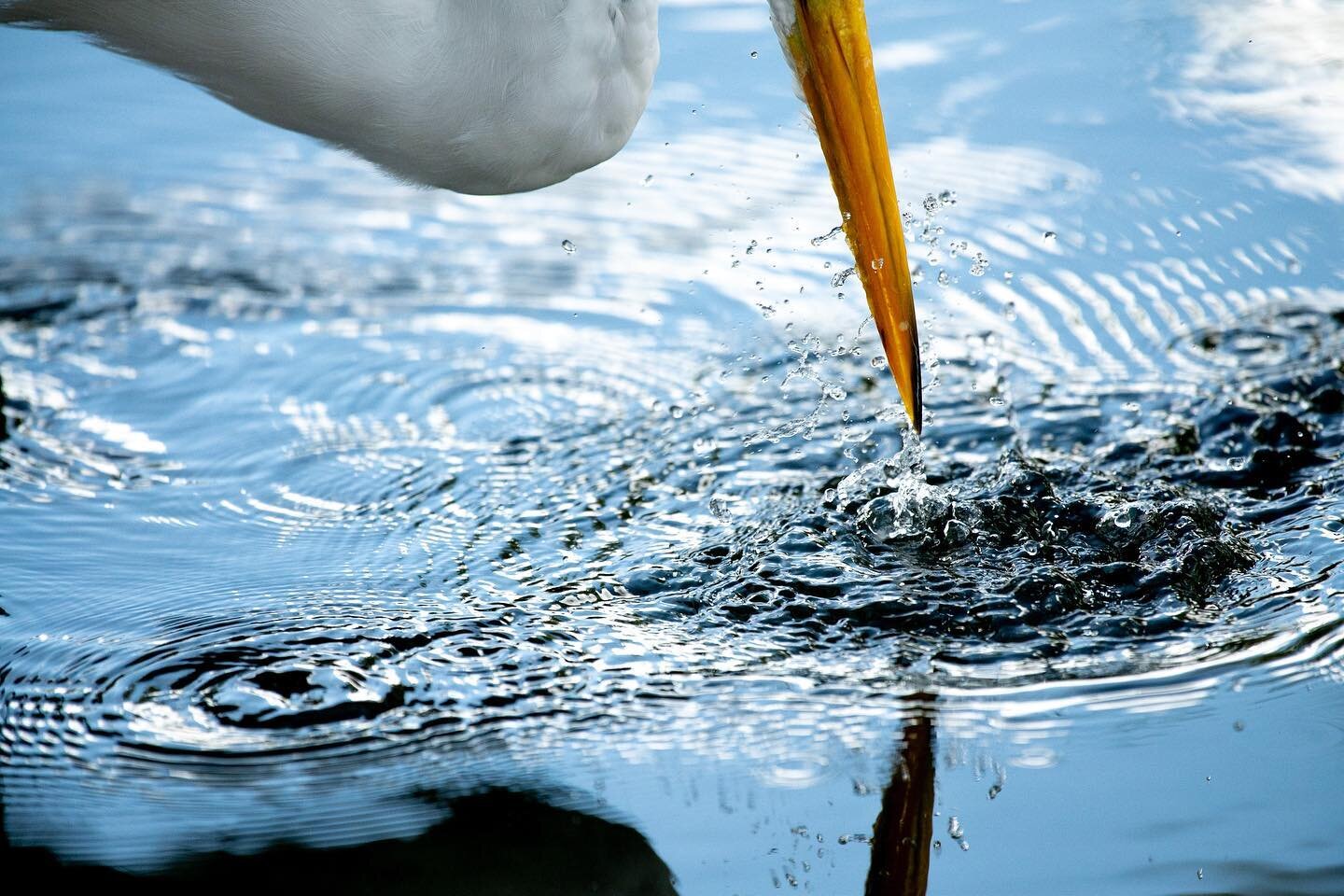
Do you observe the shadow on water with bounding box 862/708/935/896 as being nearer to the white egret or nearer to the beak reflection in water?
the beak reflection in water

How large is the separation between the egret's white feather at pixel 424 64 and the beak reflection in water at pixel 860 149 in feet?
0.72

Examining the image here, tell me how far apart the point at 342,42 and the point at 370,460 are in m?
1.02

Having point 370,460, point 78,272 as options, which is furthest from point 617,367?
point 78,272

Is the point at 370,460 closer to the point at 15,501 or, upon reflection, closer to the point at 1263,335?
the point at 15,501

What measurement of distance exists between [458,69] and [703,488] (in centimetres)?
91

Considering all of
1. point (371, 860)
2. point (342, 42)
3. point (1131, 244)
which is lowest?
point (371, 860)

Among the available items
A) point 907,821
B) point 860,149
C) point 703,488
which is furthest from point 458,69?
point 907,821

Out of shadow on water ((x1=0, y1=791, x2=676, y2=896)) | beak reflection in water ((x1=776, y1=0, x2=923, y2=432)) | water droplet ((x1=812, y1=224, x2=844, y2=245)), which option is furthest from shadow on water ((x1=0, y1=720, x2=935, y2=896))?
water droplet ((x1=812, y1=224, x2=844, y2=245))

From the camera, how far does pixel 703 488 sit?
102 inches

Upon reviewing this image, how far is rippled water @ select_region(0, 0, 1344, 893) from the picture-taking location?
5.87 feet

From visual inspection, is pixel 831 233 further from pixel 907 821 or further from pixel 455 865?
pixel 455 865

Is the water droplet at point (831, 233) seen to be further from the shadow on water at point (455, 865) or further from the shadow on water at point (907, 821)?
the shadow on water at point (455, 865)

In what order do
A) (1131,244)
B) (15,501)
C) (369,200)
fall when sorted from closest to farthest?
(15,501), (1131,244), (369,200)

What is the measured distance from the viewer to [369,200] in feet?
12.6
